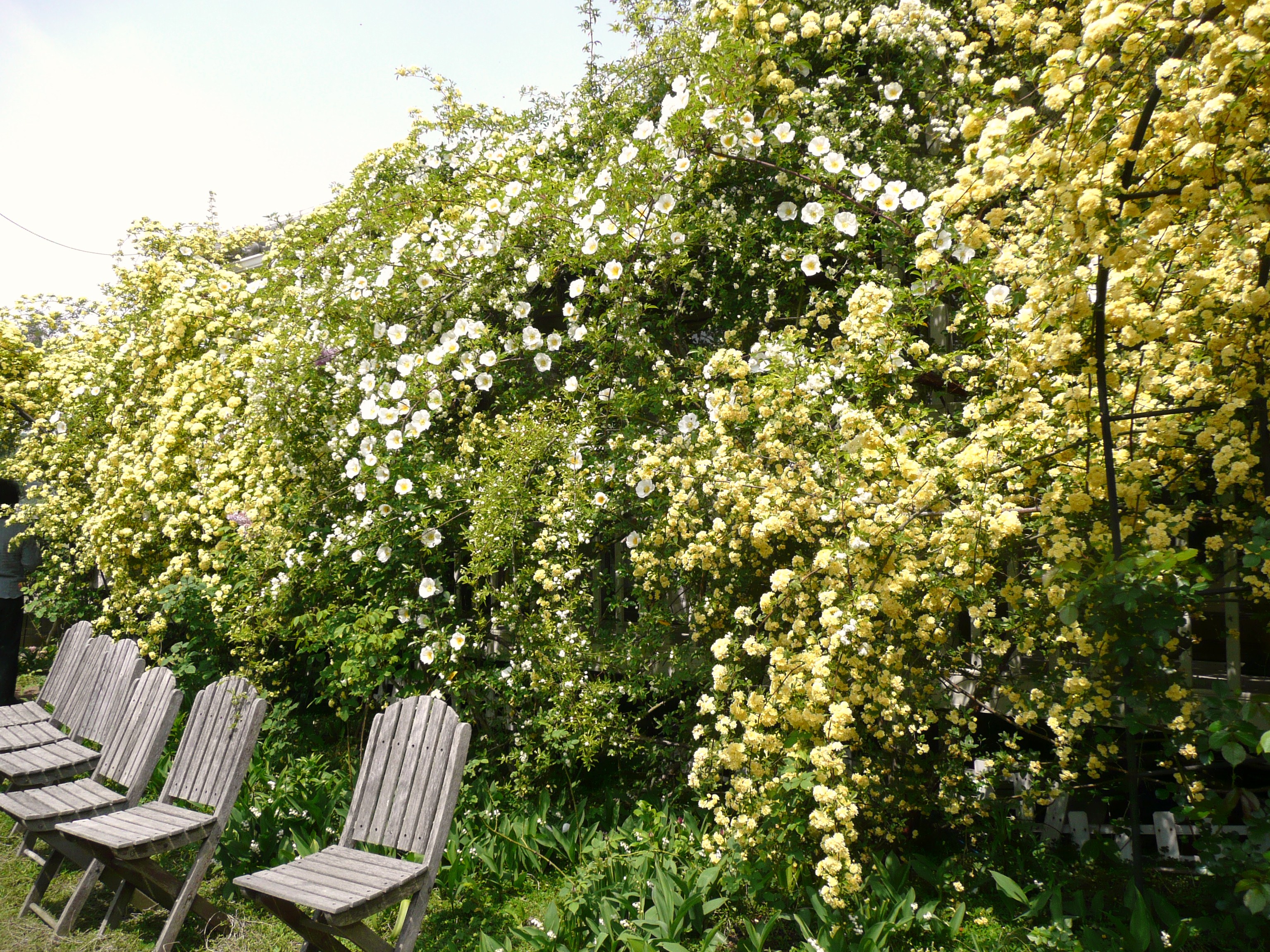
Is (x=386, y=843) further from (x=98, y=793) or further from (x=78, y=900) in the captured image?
(x=98, y=793)

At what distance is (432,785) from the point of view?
10.0ft

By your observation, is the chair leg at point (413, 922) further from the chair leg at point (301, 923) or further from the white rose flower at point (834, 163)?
the white rose flower at point (834, 163)

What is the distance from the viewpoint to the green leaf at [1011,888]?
2.79 m

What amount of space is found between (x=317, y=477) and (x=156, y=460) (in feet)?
3.94

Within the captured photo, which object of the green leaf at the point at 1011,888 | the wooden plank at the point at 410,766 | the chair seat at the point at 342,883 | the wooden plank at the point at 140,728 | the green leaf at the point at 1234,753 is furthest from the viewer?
the wooden plank at the point at 140,728

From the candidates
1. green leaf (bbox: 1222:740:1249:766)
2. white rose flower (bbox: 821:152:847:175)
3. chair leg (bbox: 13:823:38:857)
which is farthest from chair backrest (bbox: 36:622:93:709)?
green leaf (bbox: 1222:740:1249:766)

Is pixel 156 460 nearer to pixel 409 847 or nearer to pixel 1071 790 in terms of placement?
pixel 409 847

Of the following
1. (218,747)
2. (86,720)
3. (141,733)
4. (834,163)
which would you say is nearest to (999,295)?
(834,163)

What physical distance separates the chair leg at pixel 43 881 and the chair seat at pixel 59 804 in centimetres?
25

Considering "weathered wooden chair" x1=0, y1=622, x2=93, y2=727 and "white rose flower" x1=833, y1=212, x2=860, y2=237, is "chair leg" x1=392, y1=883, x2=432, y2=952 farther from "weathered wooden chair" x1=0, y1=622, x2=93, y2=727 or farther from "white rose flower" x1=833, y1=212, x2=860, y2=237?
"weathered wooden chair" x1=0, y1=622, x2=93, y2=727

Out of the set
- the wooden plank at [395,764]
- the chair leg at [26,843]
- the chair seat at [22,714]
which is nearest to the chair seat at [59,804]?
the chair leg at [26,843]

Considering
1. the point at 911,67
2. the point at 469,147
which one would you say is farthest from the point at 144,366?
the point at 911,67

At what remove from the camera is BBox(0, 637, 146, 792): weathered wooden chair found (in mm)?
3979

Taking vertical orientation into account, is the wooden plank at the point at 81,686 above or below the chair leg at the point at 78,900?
above
